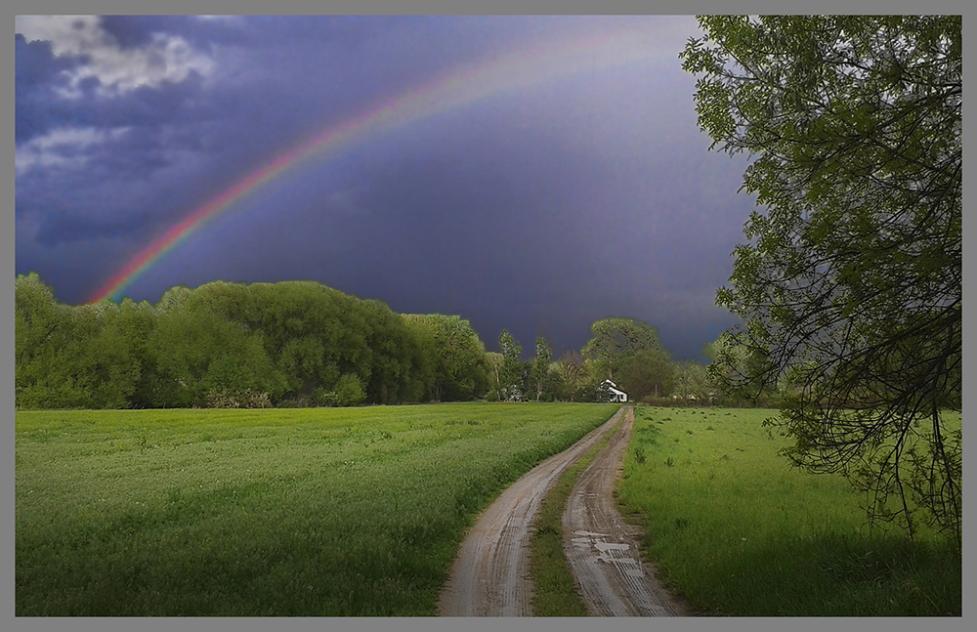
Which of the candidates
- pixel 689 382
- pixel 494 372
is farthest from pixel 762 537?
→ pixel 494 372

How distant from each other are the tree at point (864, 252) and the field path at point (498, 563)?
340 cm

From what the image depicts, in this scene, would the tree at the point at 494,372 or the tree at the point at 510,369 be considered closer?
the tree at the point at 510,369

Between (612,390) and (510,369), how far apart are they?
1.77 metres

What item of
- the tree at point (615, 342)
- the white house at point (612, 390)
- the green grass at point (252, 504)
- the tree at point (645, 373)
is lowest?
the green grass at point (252, 504)

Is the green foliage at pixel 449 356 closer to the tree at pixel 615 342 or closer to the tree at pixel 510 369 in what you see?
the tree at pixel 510 369

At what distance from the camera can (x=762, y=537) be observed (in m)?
7.65

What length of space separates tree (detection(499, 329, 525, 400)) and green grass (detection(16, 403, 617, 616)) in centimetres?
39

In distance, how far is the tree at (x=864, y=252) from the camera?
6.41 metres

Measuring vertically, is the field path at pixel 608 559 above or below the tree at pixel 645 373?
below

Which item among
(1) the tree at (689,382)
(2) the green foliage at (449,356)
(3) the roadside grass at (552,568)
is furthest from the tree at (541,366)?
(1) the tree at (689,382)

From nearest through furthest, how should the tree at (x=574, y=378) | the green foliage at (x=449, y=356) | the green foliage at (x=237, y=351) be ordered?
the green foliage at (x=237, y=351) < the green foliage at (x=449, y=356) < the tree at (x=574, y=378)

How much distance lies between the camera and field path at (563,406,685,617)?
672 centimetres

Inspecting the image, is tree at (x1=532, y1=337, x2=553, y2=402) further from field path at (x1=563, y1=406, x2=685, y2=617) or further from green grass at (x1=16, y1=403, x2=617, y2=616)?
field path at (x1=563, y1=406, x2=685, y2=617)

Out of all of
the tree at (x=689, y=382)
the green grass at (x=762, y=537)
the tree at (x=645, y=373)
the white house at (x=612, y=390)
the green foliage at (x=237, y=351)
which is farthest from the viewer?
the white house at (x=612, y=390)
